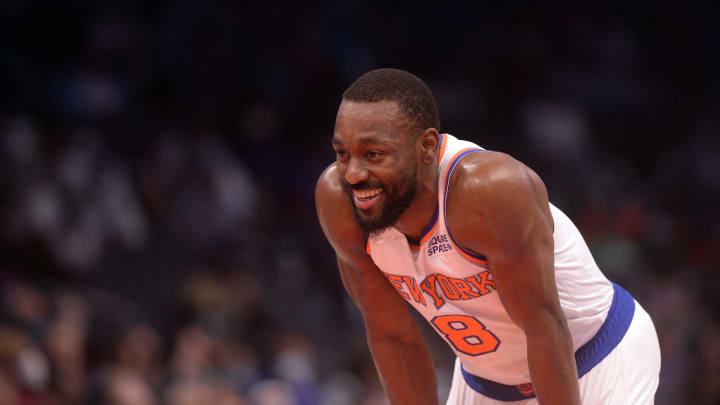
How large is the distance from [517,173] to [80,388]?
17.5ft

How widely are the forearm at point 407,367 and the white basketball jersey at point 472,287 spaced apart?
133 millimetres

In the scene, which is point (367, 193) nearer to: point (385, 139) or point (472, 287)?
point (385, 139)

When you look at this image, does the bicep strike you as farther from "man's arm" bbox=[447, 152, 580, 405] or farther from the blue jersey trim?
the blue jersey trim

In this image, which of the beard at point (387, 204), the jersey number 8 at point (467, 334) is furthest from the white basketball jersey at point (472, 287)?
the beard at point (387, 204)

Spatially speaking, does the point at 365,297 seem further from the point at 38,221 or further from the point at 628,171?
the point at 628,171

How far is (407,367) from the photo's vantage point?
348 cm

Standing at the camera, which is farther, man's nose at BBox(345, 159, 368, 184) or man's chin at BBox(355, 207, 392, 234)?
man's chin at BBox(355, 207, 392, 234)

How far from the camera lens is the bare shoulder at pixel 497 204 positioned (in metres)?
2.80

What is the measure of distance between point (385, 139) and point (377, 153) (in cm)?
5

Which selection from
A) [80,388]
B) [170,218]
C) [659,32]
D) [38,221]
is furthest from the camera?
[659,32]

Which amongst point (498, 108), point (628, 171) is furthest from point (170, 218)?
point (628, 171)

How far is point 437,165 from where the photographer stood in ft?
10.1

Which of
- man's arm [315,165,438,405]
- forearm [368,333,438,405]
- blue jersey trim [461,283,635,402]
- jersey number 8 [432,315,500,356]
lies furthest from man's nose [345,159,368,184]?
blue jersey trim [461,283,635,402]

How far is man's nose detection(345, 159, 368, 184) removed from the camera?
114 inches
